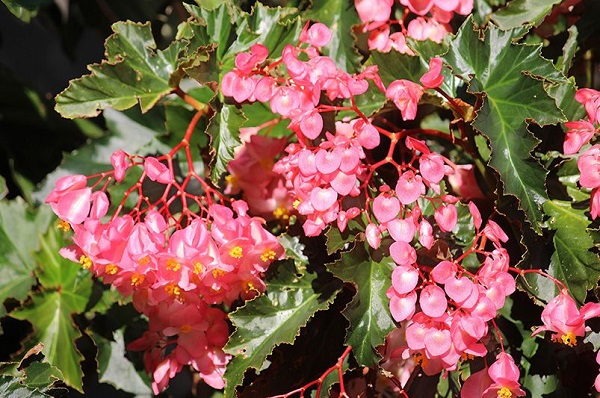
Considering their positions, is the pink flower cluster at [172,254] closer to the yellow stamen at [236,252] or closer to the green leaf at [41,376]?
the yellow stamen at [236,252]

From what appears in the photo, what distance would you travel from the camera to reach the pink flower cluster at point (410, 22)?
1.20 metres

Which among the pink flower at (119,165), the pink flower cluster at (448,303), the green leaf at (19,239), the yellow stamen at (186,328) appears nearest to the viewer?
the pink flower cluster at (448,303)

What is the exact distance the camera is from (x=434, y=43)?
116cm

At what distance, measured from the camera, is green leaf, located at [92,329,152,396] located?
4.33ft

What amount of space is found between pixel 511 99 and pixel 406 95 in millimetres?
137

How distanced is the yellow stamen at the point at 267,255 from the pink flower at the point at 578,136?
0.39 meters

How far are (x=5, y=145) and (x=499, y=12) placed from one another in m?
1.02

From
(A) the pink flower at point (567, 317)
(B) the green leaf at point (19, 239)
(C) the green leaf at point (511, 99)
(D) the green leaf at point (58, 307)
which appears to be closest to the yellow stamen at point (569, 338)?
(A) the pink flower at point (567, 317)

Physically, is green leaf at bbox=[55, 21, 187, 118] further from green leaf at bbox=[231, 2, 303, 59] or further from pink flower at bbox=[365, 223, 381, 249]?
pink flower at bbox=[365, 223, 381, 249]

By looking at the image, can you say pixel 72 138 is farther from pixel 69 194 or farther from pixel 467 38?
pixel 467 38

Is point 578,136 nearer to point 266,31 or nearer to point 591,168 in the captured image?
point 591,168

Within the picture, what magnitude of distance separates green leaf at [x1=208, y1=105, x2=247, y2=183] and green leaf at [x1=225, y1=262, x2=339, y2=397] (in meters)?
0.16

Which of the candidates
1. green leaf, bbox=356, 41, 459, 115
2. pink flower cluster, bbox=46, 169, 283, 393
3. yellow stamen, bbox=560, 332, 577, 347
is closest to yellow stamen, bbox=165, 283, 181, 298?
pink flower cluster, bbox=46, 169, 283, 393

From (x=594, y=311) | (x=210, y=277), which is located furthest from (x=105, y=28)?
(x=594, y=311)
